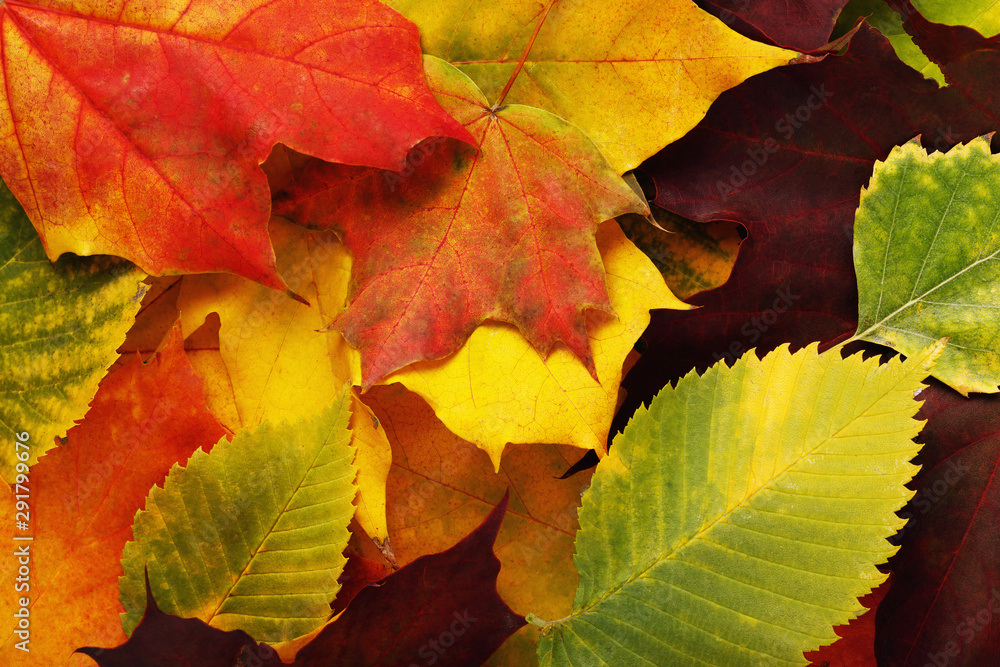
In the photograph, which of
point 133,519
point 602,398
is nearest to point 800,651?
point 602,398

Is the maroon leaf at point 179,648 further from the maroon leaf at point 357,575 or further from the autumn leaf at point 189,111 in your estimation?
the autumn leaf at point 189,111

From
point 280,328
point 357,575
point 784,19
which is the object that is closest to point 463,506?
point 357,575

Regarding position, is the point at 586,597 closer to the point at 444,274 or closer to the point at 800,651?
the point at 800,651

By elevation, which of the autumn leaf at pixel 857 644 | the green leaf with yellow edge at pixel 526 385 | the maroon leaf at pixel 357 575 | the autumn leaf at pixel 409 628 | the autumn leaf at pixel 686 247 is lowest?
the autumn leaf at pixel 857 644

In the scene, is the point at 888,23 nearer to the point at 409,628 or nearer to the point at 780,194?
the point at 780,194

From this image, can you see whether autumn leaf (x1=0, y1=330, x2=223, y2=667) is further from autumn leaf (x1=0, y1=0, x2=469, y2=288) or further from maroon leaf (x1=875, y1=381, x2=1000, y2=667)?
maroon leaf (x1=875, y1=381, x2=1000, y2=667)

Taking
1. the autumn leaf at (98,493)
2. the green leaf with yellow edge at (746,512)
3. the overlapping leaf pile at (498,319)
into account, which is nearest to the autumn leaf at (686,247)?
the overlapping leaf pile at (498,319)
